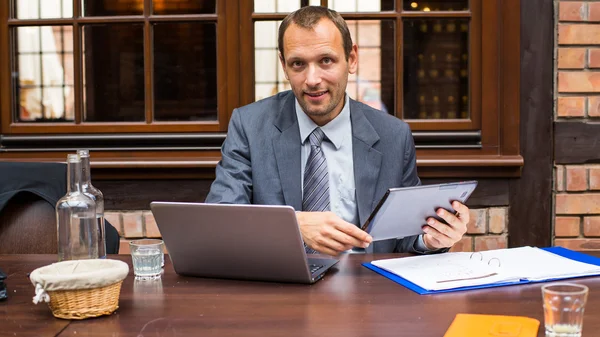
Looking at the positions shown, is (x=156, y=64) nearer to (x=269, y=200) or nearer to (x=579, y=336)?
(x=269, y=200)

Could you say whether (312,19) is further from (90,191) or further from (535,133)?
(535,133)

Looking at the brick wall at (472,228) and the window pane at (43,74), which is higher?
the window pane at (43,74)

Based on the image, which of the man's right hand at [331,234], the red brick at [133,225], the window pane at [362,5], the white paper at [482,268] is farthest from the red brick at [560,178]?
the red brick at [133,225]

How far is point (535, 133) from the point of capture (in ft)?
8.60

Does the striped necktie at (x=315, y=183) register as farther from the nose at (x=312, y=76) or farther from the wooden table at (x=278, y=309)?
the wooden table at (x=278, y=309)

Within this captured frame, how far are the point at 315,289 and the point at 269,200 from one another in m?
0.67

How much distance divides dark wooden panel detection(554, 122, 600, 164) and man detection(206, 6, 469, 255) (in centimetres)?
76

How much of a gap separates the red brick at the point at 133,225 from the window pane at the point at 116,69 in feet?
1.21

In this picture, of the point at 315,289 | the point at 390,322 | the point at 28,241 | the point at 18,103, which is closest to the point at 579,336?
the point at 390,322

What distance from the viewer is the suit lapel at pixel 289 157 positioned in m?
2.04

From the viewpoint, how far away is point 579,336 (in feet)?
3.47

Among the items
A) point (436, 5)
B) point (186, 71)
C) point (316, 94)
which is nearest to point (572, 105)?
point (436, 5)

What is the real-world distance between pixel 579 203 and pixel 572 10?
2.31 ft

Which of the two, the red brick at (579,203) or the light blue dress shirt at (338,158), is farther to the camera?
the red brick at (579,203)
